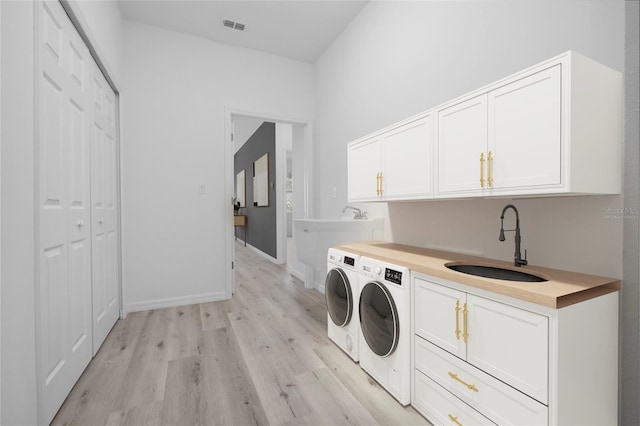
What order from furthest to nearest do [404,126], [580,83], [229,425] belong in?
[404,126] → [229,425] → [580,83]

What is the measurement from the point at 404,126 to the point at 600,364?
142 cm

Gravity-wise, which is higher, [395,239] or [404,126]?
[404,126]

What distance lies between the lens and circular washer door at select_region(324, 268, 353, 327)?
193 cm

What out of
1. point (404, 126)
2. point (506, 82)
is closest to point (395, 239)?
point (404, 126)

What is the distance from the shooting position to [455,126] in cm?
148

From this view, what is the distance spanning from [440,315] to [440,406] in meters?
0.41

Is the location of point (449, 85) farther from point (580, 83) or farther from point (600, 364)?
point (600, 364)

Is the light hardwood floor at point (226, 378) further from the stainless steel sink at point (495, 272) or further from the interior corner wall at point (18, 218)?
the stainless steel sink at point (495, 272)

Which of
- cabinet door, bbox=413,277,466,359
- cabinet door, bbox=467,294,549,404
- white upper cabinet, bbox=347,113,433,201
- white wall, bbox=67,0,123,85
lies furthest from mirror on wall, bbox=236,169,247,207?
cabinet door, bbox=467,294,549,404

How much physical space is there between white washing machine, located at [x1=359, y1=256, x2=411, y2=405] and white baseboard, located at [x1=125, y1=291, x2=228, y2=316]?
1.96 metres

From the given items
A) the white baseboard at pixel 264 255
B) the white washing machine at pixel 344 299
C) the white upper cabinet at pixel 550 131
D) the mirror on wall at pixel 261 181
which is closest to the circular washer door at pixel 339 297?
the white washing machine at pixel 344 299

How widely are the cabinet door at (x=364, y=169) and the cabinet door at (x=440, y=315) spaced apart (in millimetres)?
855

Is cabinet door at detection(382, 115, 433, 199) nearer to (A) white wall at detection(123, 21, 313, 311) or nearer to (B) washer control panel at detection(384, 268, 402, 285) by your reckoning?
(B) washer control panel at detection(384, 268, 402, 285)

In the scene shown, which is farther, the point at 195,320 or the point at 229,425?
the point at 195,320
